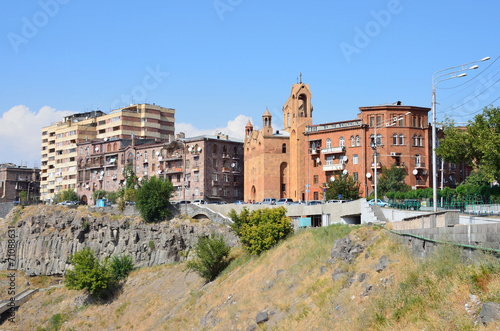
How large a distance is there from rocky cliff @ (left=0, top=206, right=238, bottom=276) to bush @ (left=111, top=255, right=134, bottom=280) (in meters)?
1.70

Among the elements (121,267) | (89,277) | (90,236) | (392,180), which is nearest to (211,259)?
(89,277)

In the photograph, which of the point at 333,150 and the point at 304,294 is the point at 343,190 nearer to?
the point at 333,150

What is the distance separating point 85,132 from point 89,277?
69468 mm

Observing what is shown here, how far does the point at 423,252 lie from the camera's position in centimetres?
2534

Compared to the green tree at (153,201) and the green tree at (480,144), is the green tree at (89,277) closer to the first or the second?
the green tree at (153,201)

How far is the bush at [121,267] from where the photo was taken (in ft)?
241

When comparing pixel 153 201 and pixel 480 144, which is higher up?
pixel 480 144

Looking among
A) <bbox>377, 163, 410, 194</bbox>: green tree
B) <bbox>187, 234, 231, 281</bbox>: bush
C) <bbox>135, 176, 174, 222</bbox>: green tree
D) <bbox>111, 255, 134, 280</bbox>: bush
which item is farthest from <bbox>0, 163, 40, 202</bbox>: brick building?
<bbox>377, 163, 410, 194</bbox>: green tree

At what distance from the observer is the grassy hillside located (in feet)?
63.5

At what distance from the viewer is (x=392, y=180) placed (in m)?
75.7

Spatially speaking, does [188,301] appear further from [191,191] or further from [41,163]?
[41,163]

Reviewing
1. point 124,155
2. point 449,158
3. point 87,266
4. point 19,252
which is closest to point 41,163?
point 124,155

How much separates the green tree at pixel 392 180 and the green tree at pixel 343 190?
Answer: 3433 millimetres

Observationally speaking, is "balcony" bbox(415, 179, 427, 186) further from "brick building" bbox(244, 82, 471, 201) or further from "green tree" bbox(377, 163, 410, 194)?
"green tree" bbox(377, 163, 410, 194)
